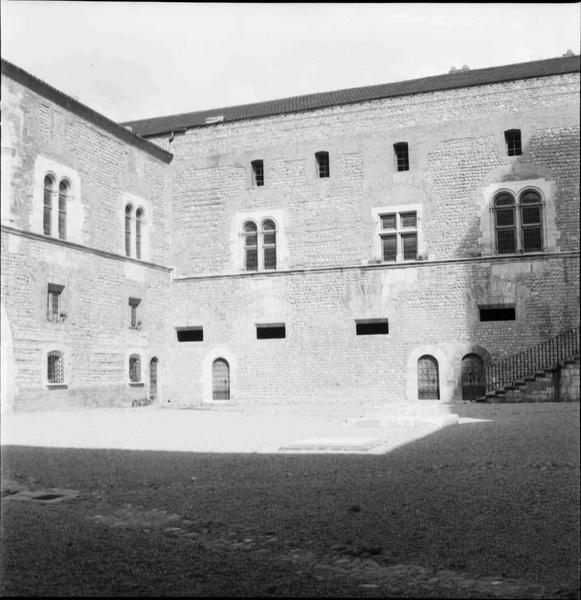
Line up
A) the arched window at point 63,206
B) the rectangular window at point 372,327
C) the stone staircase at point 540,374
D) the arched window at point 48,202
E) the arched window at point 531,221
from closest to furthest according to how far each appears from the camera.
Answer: the stone staircase at point 540,374 → the arched window at point 531,221 → the rectangular window at point 372,327 → the arched window at point 48,202 → the arched window at point 63,206

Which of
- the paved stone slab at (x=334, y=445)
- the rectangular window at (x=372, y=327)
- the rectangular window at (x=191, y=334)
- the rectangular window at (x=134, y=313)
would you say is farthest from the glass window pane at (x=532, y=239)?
the paved stone slab at (x=334, y=445)

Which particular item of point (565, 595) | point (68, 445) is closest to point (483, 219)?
point (565, 595)

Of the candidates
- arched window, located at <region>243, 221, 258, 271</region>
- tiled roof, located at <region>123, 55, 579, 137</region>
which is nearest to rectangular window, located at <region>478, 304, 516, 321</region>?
tiled roof, located at <region>123, 55, 579, 137</region>

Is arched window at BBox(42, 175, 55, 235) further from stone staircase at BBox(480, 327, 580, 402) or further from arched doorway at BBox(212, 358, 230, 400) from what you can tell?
stone staircase at BBox(480, 327, 580, 402)

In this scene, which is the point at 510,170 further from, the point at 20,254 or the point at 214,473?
the point at 214,473

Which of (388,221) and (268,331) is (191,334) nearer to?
(268,331)

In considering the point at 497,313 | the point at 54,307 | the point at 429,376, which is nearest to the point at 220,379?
the point at 429,376

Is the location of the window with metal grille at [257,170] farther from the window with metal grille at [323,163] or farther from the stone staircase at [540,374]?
the stone staircase at [540,374]
